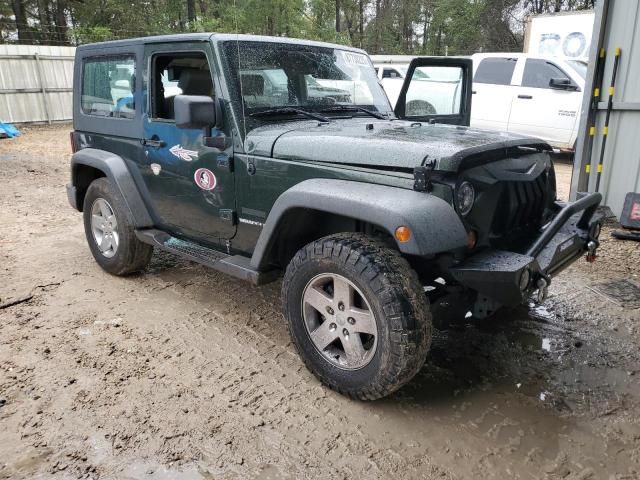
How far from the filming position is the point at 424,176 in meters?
2.45

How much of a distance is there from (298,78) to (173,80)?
92 centimetres

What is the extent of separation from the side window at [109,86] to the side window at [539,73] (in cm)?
758

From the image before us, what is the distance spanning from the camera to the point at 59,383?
296cm

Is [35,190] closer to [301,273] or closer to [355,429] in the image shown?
[301,273]

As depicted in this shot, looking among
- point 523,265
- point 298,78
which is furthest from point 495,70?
point 523,265

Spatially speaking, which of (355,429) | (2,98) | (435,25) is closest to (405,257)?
(355,429)

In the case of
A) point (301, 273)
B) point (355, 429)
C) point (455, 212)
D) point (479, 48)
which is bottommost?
point (355, 429)

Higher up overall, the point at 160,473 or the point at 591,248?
the point at 591,248

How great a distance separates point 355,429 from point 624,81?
17.7ft

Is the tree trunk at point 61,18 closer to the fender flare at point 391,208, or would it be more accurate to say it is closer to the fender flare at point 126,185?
the fender flare at point 126,185

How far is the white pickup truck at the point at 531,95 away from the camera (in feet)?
29.3

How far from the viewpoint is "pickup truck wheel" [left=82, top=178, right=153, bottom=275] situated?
13.6 feet

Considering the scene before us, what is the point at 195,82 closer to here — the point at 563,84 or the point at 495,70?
the point at 563,84

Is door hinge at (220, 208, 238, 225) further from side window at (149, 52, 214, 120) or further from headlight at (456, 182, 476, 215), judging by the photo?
headlight at (456, 182, 476, 215)
